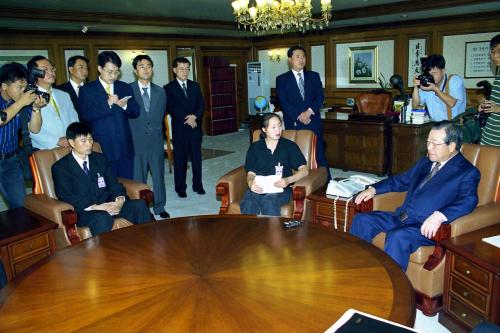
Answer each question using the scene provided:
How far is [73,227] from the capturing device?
3.01 metres

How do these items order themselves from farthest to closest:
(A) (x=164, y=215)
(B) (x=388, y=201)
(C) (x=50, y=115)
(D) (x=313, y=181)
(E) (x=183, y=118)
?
1. (E) (x=183, y=118)
2. (A) (x=164, y=215)
3. (C) (x=50, y=115)
4. (D) (x=313, y=181)
5. (B) (x=388, y=201)

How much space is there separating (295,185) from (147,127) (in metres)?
1.84

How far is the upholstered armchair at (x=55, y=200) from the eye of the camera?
299 centimetres

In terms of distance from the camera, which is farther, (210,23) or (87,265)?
(210,23)

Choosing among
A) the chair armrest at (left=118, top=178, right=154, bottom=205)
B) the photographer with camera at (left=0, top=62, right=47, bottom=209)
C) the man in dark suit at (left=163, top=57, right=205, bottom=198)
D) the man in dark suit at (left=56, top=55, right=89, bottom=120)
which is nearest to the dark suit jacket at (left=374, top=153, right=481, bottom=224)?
the chair armrest at (left=118, top=178, right=154, bottom=205)

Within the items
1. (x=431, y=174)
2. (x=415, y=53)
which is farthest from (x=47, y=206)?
(x=415, y=53)

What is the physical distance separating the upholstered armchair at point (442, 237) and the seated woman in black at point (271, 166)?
87 centimetres

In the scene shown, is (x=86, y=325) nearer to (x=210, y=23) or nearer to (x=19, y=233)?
(x=19, y=233)

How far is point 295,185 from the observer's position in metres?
3.46

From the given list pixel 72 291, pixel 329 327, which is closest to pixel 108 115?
pixel 72 291

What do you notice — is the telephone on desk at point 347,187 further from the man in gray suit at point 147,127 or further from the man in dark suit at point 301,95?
the man in gray suit at point 147,127

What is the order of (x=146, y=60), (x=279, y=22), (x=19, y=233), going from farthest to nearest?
(x=279, y=22) → (x=146, y=60) → (x=19, y=233)

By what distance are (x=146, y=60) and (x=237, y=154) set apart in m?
3.99

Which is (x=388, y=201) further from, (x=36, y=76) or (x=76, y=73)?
(x=76, y=73)
